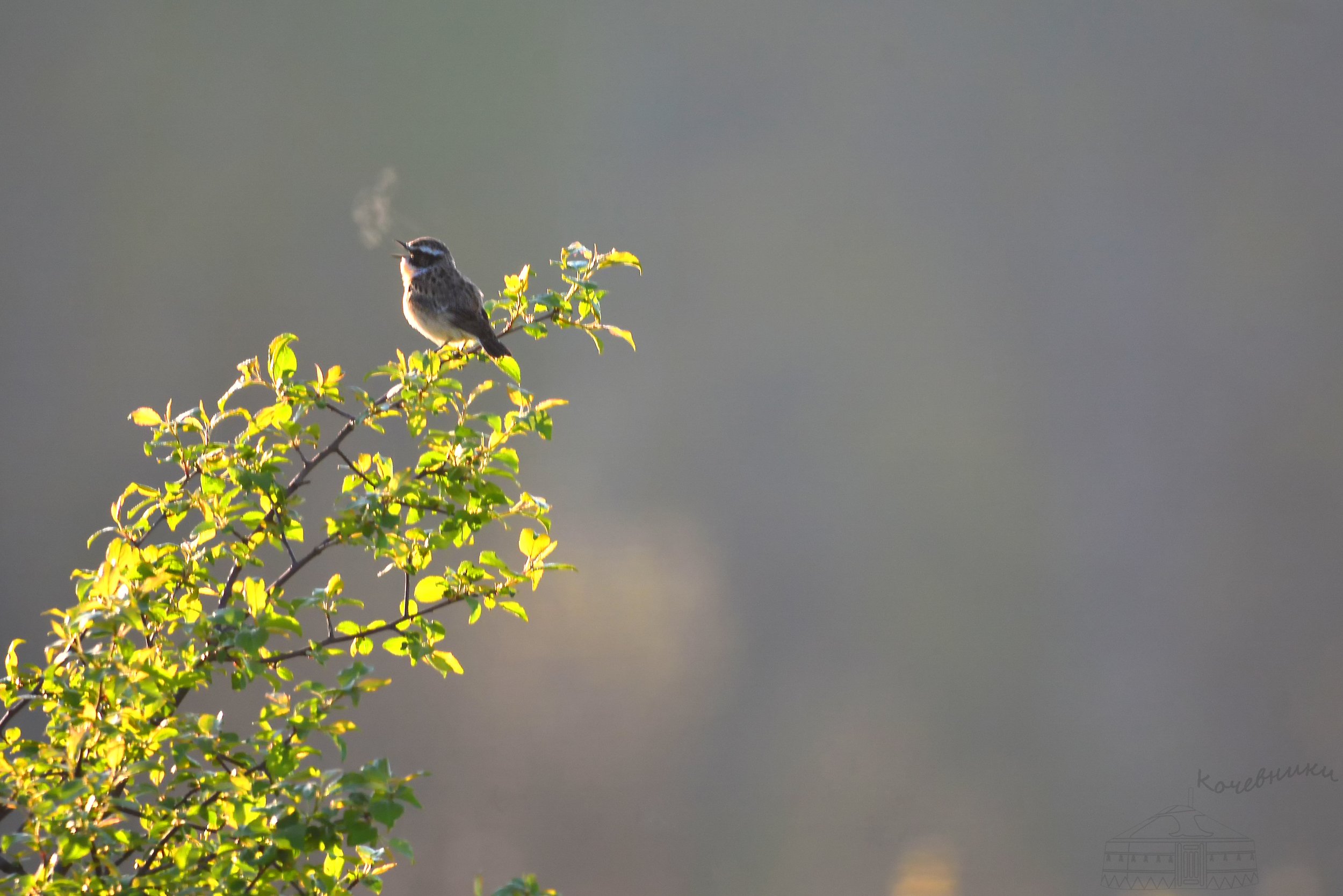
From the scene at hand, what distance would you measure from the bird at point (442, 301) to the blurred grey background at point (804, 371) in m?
1.27

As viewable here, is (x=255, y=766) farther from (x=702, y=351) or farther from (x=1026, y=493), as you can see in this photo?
(x=1026, y=493)

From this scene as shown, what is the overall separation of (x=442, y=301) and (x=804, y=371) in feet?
5.40

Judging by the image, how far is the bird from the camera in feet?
5.38

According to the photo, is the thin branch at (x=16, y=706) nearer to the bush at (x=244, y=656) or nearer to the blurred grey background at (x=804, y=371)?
the bush at (x=244, y=656)

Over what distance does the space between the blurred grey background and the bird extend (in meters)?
1.27

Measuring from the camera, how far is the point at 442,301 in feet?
5.77

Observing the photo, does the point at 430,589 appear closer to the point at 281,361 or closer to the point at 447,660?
the point at 447,660

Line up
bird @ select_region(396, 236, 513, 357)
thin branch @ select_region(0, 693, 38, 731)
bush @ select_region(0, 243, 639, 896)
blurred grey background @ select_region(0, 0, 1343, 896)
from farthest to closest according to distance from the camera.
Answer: blurred grey background @ select_region(0, 0, 1343, 896) < bird @ select_region(396, 236, 513, 357) < thin branch @ select_region(0, 693, 38, 731) < bush @ select_region(0, 243, 639, 896)

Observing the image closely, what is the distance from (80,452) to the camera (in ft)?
10.1

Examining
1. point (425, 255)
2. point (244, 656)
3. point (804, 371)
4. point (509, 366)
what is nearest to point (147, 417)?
point (244, 656)

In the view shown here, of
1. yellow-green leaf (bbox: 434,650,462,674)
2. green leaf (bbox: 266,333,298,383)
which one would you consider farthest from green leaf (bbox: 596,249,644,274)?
yellow-green leaf (bbox: 434,650,462,674)

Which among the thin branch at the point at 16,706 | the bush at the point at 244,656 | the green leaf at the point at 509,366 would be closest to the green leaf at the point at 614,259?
the bush at the point at 244,656

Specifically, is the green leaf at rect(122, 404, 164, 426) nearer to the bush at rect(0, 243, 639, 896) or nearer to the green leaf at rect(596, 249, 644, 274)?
the bush at rect(0, 243, 639, 896)

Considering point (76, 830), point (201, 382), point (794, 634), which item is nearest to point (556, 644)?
point (794, 634)
